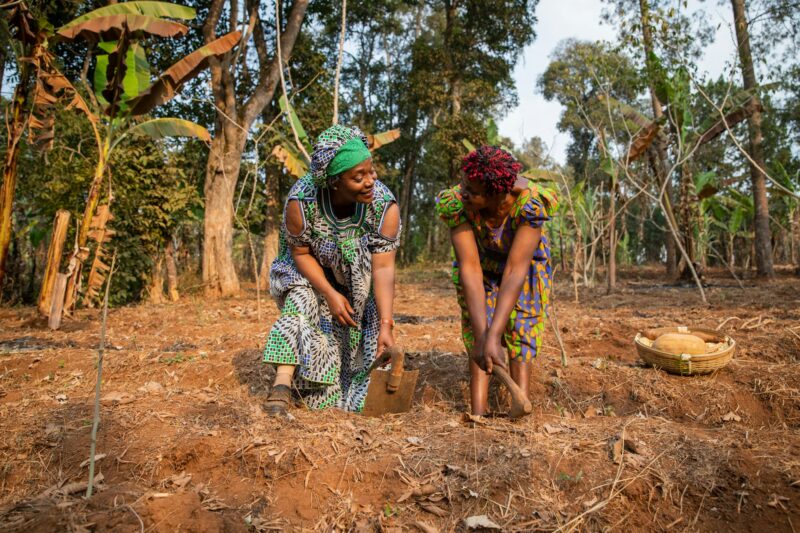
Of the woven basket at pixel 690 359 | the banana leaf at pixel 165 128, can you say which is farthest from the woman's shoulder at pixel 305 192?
the banana leaf at pixel 165 128

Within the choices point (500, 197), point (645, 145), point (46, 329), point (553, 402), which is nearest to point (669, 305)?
point (645, 145)

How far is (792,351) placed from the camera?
411 cm

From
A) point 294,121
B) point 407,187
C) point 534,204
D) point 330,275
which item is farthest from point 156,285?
→ point 407,187

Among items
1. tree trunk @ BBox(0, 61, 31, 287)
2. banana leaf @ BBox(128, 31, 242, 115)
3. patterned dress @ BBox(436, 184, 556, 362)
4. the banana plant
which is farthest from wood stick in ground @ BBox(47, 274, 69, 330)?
patterned dress @ BBox(436, 184, 556, 362)

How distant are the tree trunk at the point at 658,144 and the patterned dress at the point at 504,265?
4.48m

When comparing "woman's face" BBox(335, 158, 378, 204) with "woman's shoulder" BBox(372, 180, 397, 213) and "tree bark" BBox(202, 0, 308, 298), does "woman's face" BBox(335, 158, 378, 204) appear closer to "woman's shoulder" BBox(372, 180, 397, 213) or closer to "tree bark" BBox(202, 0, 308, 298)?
"woman's shoulder" BBox(372, 180, 397, 213)

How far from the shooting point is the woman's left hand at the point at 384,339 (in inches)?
113

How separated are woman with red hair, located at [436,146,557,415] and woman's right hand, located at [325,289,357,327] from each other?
65 centimetres

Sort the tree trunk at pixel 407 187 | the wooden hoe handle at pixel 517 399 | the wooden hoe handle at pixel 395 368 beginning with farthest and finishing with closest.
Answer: the tree trunk at pixel 407 187 → the wooden hoe handle at pixel 395 368 → the wooden hoe handle at pixel 517 399

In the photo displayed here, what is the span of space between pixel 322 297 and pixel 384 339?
0.48m

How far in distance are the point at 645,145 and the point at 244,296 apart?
307 inches

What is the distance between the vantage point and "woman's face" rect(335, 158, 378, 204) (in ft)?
8.73

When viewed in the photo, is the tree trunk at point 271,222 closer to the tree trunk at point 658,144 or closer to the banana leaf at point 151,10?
the banana leaf at point 151,10

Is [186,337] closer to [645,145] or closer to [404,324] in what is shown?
[404,324]
